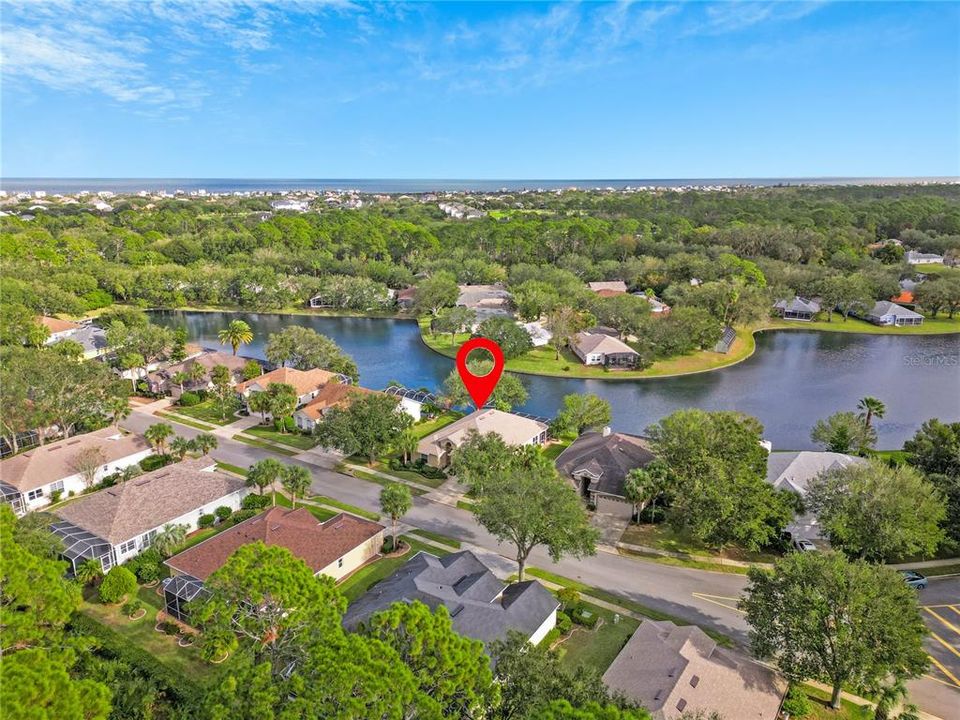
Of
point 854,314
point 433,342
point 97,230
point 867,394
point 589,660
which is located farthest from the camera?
point 97,230

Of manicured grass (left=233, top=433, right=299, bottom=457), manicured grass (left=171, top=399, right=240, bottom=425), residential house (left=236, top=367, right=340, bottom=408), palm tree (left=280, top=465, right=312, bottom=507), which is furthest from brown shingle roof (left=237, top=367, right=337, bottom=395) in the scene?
palm tree (left=280, top=465, right=312, bottom=507)

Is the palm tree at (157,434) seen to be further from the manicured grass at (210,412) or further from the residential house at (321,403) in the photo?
the residential house at (321,403)

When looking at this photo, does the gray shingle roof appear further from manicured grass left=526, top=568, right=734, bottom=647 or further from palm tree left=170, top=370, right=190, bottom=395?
palm tree left=170, top=370, right=190, bottom=395

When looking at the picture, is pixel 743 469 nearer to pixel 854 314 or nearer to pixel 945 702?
pixel 945 702

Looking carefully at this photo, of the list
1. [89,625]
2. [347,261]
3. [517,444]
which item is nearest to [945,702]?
[517,444]

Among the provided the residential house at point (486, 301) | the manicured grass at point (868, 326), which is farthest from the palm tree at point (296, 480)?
the manicured grass at point (868, 326)

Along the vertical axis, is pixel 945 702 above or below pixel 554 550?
below
